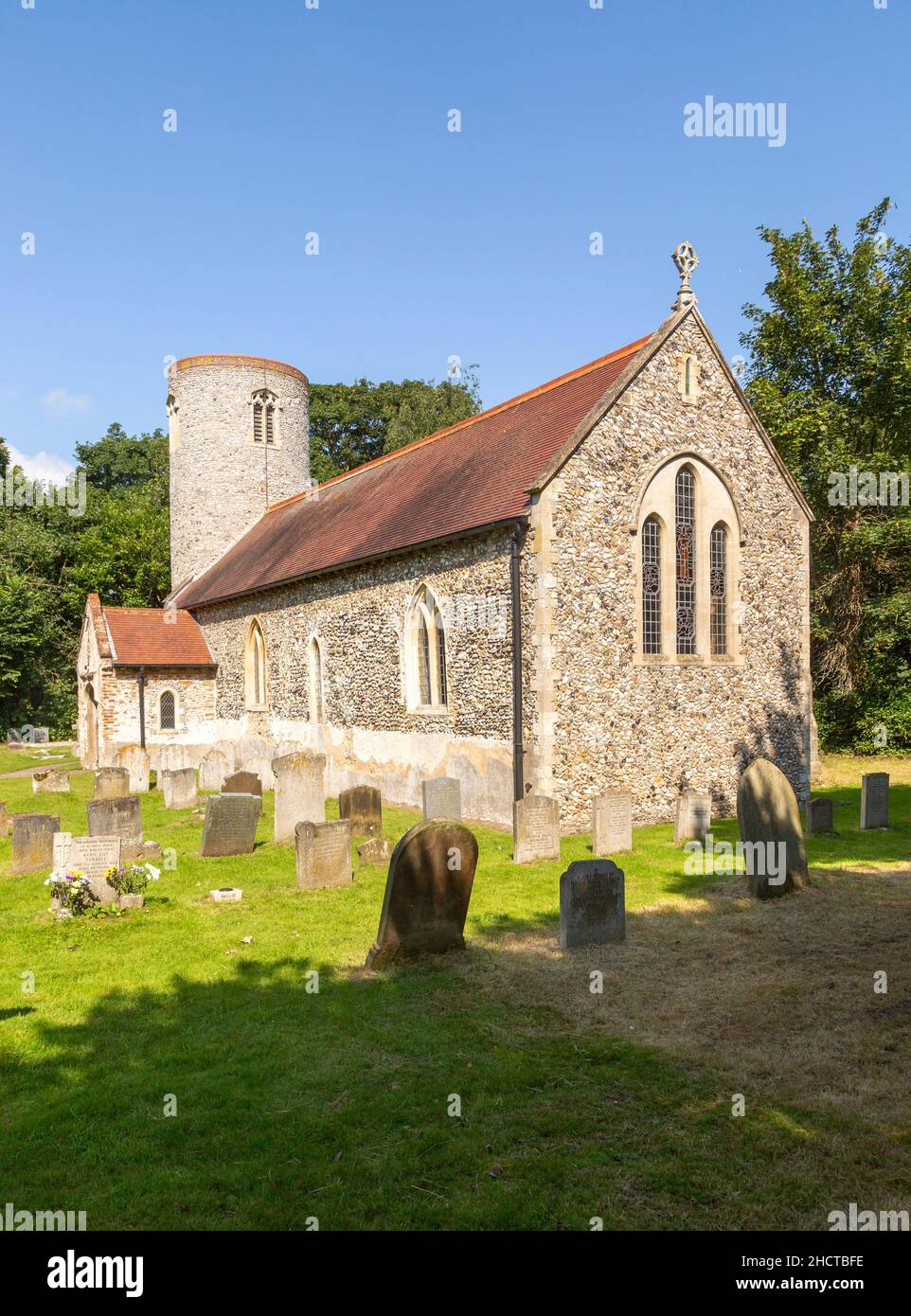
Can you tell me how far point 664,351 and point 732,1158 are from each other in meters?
13.6

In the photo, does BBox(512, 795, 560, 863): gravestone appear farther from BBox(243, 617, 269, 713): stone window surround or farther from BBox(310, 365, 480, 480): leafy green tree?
BBox(310, 365, 480, 480): leafy green tree

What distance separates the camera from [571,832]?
14031mm

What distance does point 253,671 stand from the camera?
24.5 meters

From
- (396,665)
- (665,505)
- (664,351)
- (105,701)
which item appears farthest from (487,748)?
(105,701)

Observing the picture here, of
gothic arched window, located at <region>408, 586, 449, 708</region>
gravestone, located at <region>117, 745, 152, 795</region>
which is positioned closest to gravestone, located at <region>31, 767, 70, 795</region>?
gravestone, located at <region>117, 745, 152, 795</region>

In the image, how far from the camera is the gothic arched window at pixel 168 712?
2625cm

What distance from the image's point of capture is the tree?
2572 cm

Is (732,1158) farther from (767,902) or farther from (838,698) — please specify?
(838,698)

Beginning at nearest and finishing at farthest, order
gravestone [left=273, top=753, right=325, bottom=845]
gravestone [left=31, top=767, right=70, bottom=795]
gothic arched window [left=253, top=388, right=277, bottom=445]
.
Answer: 1. gravestone [left=273, top=753, right=325, bottom=845]
2. gravestone [left=31, top=767, right=70, bottom=795]
3. gothic arched window [left=253, top=388, right=277, bottom=445]

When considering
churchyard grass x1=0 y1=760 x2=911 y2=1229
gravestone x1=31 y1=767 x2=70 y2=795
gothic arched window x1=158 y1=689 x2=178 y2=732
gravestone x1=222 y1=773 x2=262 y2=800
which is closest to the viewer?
churchyard grass x1=0 y1=760 x2=911 y2=1229

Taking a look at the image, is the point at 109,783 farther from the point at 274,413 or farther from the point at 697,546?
the point at 274,413

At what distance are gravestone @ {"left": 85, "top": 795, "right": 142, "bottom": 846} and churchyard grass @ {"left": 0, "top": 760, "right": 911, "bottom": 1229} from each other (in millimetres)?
2296

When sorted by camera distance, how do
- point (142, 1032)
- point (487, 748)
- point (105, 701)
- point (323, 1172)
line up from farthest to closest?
point (105, 701), point (487, 748), point (142, 1032), point (323, 1172)

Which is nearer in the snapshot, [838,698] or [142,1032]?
[142,1032]
